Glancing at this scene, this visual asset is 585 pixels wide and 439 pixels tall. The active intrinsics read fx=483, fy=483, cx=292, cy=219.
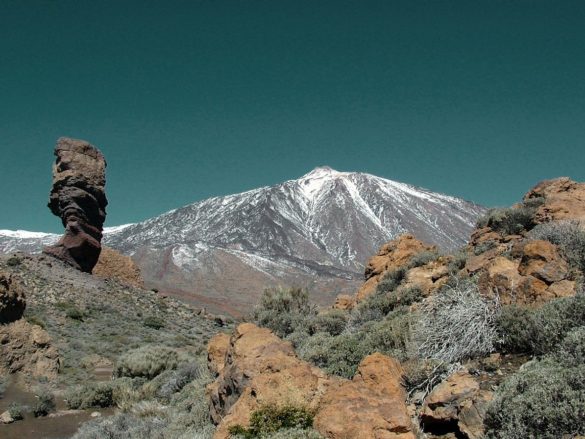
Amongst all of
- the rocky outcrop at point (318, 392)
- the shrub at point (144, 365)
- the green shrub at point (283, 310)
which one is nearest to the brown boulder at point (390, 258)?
the green shrub at point (283, 310)

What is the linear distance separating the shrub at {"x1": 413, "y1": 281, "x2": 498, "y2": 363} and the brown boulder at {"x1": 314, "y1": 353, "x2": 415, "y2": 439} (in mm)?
1046

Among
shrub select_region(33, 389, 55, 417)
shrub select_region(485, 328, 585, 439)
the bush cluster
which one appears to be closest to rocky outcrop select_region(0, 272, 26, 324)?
shrub select_region(33, 389, 55, 417)

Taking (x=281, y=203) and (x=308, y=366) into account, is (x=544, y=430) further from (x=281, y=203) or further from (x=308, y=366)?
(x=281, y=203)

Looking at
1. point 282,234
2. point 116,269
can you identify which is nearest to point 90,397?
point 116,269

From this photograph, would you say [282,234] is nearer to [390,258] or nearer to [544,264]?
[390,258]

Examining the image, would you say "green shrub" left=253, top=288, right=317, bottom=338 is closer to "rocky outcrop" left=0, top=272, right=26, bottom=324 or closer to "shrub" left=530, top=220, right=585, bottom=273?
"shrub" left=530, top=220, right=585, bottom=273

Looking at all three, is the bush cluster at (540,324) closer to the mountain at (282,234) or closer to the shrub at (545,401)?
the shrub at (545,401)

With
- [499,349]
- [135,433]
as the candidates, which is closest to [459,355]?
[499,349]

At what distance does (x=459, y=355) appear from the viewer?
572 centimetres

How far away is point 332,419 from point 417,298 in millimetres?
5663

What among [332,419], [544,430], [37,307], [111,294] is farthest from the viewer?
[111,294]

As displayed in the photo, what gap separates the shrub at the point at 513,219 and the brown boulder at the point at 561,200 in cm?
37

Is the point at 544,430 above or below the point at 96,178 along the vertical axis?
below

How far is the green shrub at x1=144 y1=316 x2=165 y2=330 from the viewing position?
27594mm
